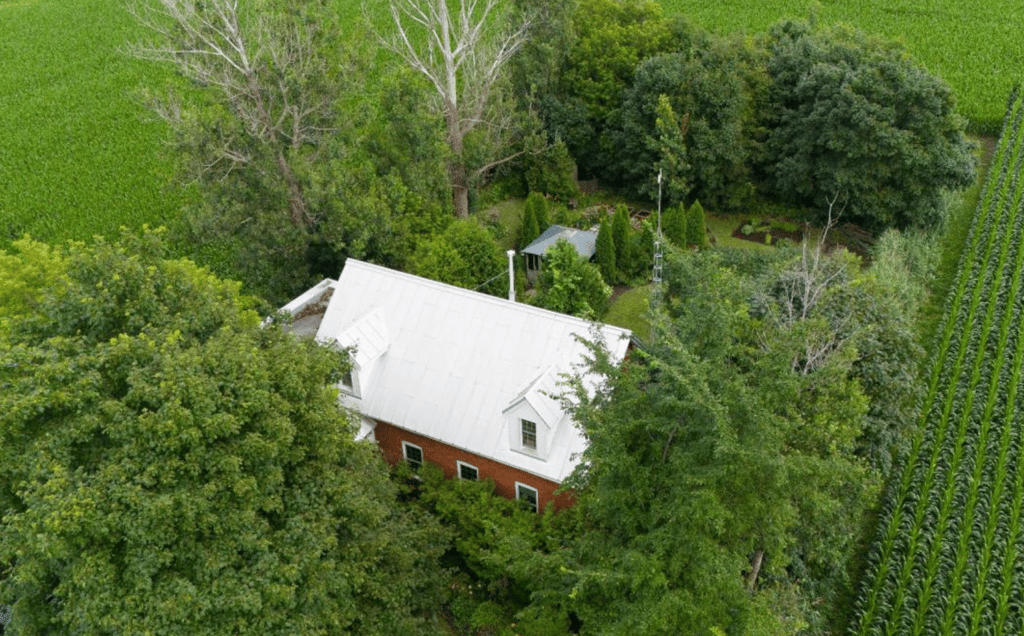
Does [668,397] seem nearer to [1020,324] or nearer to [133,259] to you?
[133,259]

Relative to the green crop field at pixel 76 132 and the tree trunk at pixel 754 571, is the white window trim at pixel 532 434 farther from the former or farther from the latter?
the green crop field at pixel 76 132

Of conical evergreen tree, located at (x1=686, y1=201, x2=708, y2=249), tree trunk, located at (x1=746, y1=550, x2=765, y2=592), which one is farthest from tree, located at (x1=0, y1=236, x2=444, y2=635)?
conical evergreen tree, located at (x1=686, y1=201, x2=708, y2=249)

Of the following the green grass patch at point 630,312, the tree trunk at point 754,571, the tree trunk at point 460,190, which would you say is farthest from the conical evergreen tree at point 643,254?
the tree trunk at point 754,571

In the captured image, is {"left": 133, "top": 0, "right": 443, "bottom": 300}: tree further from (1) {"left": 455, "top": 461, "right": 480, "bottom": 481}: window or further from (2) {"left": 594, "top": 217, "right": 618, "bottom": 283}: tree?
(1) {"left": 455, "top": 461, "right": 480, "bottom": 481}: window

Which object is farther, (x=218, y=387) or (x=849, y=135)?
(x=849, y=135)

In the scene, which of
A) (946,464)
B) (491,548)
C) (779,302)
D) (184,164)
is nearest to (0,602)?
(491,548)

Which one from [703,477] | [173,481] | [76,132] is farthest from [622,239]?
[76,132]

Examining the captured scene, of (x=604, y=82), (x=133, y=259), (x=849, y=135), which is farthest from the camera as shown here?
(x=604, y=82)
